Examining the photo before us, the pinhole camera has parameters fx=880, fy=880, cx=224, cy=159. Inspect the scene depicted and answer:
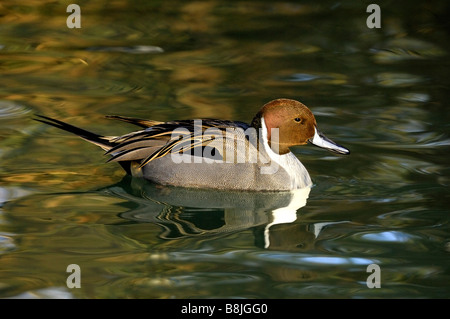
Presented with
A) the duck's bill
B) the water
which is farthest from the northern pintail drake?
the water

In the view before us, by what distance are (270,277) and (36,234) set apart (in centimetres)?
173

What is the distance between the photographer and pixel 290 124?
7.24 metres

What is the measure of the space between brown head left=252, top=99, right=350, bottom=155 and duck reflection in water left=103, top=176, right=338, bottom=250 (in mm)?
429

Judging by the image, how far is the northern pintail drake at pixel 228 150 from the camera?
7.08 meters

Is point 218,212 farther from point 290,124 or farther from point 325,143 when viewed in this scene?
point 325,143

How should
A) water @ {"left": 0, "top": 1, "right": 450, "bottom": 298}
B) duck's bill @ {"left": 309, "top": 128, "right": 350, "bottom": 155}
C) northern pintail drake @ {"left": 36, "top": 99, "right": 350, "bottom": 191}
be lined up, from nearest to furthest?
water @ {"left": 0, "top": 1, "right": 450, "bottom": 298} < northern pintail drake @ {"left": 36, "top": 99, "right": 350, "bottom": 191} < duck's bill @ {"left": 309, "top": 128, "right": 350, "bottom": 155}

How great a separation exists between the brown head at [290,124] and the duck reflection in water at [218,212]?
1.41 feet

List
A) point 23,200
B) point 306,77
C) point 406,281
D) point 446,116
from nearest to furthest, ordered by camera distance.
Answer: point 406,281 < point 23,200 < point 446,116 < point 306,77

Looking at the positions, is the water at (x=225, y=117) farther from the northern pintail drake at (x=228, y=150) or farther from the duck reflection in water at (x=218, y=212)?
the northern pintail drake at (x=228, y=150)

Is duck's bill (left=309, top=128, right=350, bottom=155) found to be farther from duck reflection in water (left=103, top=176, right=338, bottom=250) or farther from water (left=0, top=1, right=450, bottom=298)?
duck reflection in water (left=103, top=176, right=338, bottom=250)

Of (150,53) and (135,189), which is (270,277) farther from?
(150,53)

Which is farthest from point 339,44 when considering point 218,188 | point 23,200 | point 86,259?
point 86,259

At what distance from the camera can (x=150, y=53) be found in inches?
429

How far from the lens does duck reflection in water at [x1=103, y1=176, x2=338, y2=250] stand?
20.2 feet
